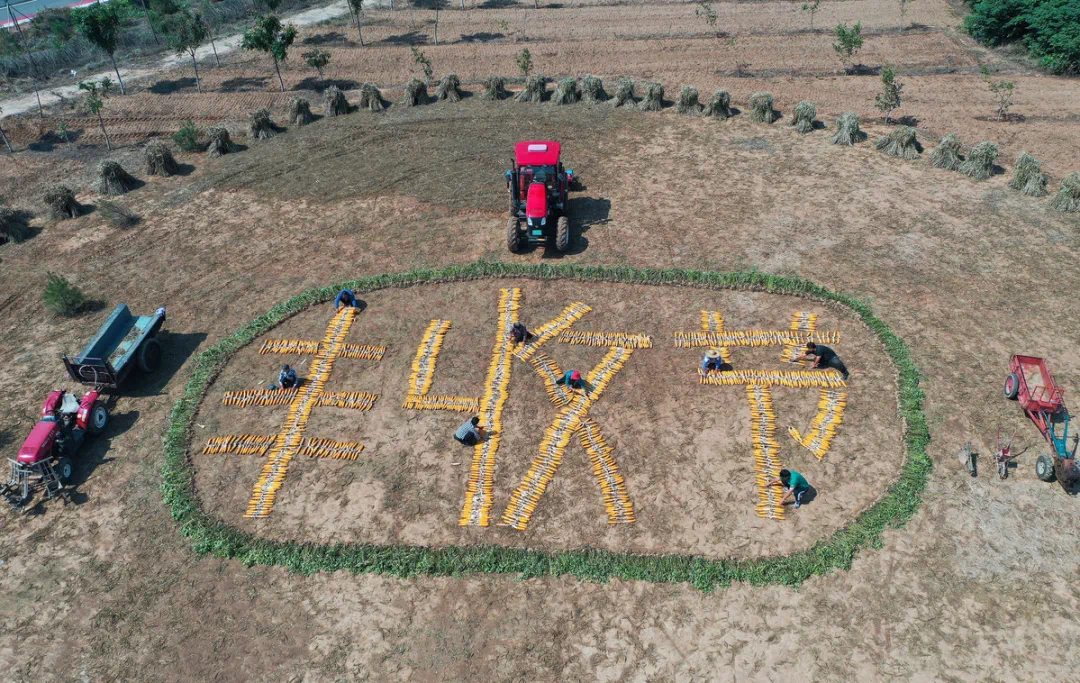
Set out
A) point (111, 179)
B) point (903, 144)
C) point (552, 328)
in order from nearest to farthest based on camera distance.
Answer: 1. point (552, 328)
2. point (111, 179)
3. point (903, 144)

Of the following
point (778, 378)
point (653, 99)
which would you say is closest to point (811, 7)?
point (653, 99)

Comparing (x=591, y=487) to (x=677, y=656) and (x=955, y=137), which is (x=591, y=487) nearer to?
(x=677, y=656)

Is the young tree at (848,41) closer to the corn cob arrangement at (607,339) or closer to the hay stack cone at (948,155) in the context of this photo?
the hay stack cone at (948,155)

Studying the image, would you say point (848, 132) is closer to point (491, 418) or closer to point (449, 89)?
point (449, 89)

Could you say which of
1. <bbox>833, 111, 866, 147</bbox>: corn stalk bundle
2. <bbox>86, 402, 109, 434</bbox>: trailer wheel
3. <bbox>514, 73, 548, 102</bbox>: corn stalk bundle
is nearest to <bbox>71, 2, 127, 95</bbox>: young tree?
<bbox>514, 73, 548, 102</bbox>: corn stalk bundle

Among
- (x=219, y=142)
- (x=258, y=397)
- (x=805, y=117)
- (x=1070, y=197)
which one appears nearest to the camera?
(x=258, y=397)

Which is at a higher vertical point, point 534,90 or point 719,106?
point 534,90

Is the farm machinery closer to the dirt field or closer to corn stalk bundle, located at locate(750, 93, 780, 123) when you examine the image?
the dirt field
